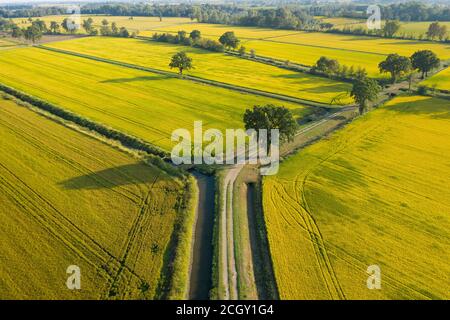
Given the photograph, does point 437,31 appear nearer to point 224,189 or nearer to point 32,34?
point 224,189

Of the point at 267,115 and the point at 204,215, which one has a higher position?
the point at 267,115

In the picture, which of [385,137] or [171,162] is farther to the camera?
[385,137]

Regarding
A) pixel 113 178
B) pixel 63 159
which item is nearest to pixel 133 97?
pixel 63 159

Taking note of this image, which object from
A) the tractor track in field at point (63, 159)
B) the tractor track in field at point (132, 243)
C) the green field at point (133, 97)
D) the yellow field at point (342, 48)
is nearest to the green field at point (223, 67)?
the green field at point (133, 97)

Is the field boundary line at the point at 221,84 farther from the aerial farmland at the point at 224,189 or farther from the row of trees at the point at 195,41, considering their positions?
the row of trees at the point at 195,41

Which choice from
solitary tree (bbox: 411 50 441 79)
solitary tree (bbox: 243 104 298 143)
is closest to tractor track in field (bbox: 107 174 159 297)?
solitary tree (bbox: 243 104 298 143)
